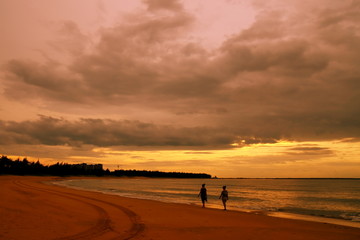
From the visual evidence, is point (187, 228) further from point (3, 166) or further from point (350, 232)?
point (3, 166)

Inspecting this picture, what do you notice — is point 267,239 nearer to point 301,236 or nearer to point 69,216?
point 301,236

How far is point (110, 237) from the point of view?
11562mm

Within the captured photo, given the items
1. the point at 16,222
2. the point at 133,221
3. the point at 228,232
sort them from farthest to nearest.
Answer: the point at 133,221
the point at 228,232
the point at 16,222

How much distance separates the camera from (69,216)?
53.4 ft

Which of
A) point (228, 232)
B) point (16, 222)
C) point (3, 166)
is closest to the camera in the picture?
point (16, 222)

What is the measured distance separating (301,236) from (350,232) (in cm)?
427

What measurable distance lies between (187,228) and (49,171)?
631ft

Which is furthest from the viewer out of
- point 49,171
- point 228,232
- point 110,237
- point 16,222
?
point 49,171

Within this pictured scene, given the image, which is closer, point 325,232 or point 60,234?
point 60,234

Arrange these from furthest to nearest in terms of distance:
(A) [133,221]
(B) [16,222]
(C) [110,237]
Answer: (A) [133,221] < (B) [16,222] < (C) [110,237]

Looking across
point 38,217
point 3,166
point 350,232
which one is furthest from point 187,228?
point 3,166

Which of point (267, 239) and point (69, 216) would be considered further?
point (69, 216)

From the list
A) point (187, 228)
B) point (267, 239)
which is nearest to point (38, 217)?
point (187, 228)

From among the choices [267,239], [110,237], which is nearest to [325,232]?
[267,239]
